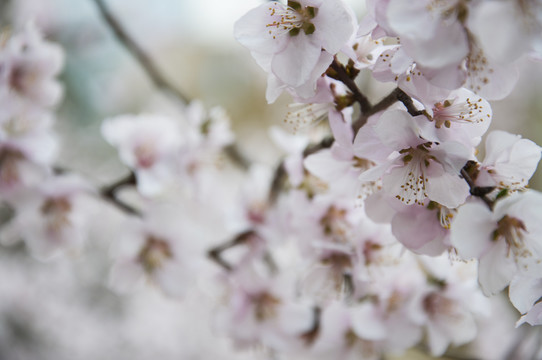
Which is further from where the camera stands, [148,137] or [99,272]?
[99,272]

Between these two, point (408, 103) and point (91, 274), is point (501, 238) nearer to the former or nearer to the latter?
point (408, 103)

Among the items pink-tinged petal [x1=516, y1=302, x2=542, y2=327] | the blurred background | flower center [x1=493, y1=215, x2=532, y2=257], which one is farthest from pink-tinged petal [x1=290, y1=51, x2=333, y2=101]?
the blurred background

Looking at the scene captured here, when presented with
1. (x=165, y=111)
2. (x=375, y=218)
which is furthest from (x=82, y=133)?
(x=375, y=218)

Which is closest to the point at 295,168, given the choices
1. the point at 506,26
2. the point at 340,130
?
the point at 340,130

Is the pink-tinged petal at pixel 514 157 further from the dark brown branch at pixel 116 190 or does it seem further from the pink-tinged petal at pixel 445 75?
the dark brown branch at pixel 116 190

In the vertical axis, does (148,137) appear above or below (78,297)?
above

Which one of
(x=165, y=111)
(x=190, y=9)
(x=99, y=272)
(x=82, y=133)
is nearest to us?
(x=82, y=133)

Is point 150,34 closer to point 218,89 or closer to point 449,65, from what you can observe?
point 218,89

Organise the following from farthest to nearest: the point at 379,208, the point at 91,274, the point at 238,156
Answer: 1. the point at 91,274
2. the point at 238,156
3. the point at 379,208
